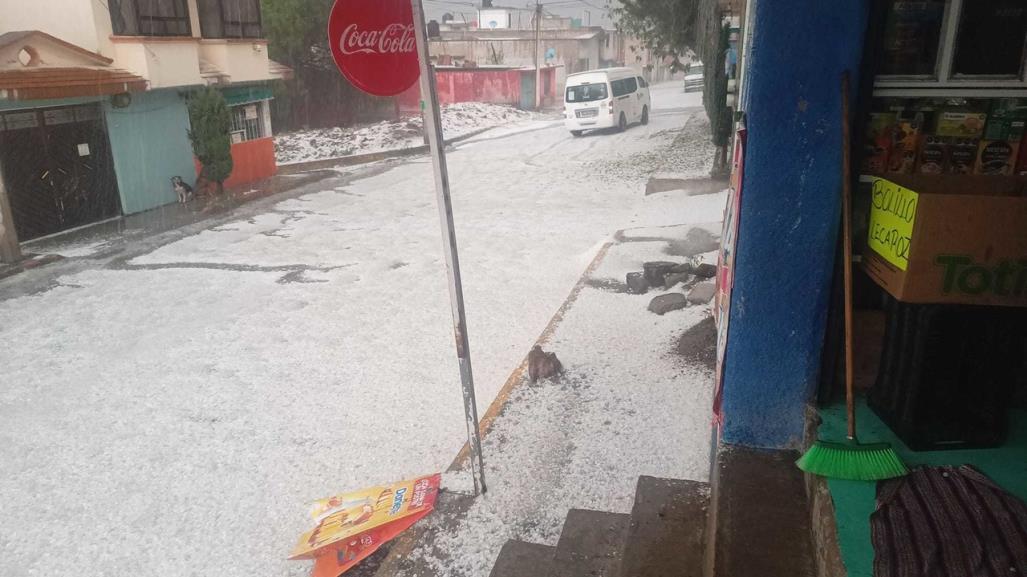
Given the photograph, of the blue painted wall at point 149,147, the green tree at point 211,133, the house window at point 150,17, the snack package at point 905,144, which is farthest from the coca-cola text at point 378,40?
the green tree at point 211,133

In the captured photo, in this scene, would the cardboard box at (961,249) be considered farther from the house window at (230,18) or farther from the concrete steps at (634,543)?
the house window at (230,18)

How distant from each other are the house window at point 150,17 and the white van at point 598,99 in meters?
11.6

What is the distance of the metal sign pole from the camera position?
3.45m

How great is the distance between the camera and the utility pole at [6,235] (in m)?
10.3

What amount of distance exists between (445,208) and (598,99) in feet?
63.1

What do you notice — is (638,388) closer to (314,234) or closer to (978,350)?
(978,350)

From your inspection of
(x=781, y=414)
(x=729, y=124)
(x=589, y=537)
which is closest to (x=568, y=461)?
(x=589, y=537)

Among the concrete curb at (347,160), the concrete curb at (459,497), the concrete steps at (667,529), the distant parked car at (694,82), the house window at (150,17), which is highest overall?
the house window at (150,17)

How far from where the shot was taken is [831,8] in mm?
2490

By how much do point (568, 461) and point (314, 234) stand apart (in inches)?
337

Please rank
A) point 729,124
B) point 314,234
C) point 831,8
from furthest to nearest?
1. point 729,124
2. point 314,234
3. point 831,8

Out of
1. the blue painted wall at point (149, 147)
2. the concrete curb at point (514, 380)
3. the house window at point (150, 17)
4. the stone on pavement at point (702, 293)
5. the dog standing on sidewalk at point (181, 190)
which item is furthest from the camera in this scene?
the dog standing on sidewalk at point (181, 190)

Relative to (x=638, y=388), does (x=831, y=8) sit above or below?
above

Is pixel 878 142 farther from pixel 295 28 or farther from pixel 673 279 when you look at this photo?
pixel 295 28
